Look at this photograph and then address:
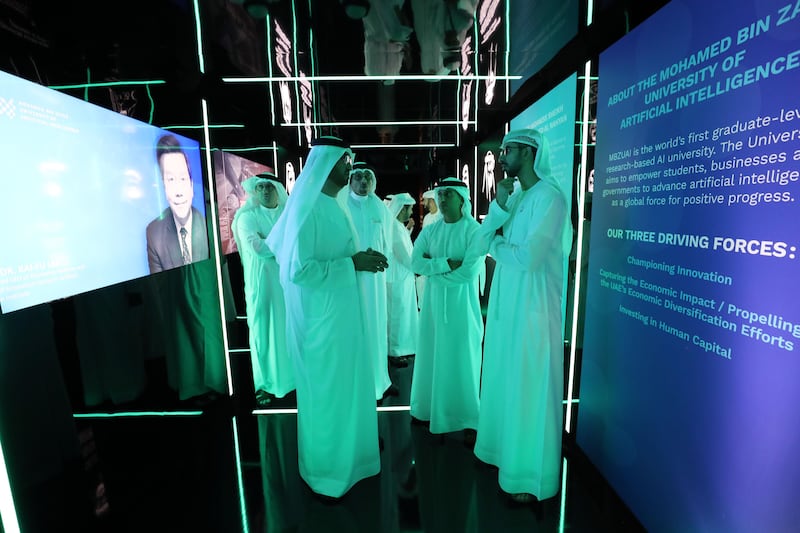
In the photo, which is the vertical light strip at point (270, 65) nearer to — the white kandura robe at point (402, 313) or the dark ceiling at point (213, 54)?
the dark ceiling at point (213, 54)

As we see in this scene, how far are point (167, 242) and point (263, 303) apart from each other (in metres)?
1.04

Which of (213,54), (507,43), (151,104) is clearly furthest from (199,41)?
(507,43)

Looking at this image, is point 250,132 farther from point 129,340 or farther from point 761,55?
point 761,55

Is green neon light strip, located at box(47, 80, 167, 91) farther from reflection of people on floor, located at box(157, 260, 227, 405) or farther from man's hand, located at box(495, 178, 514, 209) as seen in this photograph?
man's hand, located at box(495, 178, 514, 209)

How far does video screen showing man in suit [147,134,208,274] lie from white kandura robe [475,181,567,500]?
2.63m

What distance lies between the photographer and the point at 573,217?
8.73 feet

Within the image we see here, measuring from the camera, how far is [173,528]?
227cm

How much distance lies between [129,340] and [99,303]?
0.48 metres

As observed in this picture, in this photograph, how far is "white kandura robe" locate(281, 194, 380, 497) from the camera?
91.7 inches

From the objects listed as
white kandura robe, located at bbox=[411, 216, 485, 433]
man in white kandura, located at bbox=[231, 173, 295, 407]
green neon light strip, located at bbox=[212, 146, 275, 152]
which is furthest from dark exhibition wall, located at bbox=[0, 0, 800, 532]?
white kandura robe, located at bbox=[411, 216, 485, 433]

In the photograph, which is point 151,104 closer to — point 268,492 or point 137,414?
point 137,414

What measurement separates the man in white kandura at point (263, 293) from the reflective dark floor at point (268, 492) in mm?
740

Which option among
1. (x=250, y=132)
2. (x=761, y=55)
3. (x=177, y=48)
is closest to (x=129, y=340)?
(x=177, y=48)

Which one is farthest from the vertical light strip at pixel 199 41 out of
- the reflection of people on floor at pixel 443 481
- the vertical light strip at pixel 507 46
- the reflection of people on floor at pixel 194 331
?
the reflection of people on floor at pixel 443 481
